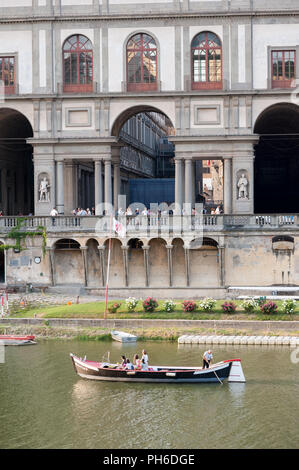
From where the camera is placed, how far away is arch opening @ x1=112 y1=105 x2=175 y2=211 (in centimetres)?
9356

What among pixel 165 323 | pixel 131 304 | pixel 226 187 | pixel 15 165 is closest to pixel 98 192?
pixel 226 187

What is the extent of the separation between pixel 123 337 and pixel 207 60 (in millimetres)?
26175

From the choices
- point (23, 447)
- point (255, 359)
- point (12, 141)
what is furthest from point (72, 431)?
point (12, 141)

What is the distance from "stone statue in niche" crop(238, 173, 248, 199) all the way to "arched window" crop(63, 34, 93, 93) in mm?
14964

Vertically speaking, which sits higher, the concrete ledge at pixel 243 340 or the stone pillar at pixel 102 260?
the stone pillar at pixel 102 260

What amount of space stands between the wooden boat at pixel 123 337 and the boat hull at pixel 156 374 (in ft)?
25.1

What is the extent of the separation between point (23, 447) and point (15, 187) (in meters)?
49.8

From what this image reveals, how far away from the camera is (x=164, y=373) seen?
4550 cm

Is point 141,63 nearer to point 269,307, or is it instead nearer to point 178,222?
point 178,222

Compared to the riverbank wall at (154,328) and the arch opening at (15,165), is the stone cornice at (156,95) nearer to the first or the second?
the arch opening at (15,165)

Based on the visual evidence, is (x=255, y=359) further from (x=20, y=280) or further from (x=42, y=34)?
(x=42, y=34)

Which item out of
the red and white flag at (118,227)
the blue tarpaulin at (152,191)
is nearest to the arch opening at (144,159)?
the blue tarpaulin at (152,191)

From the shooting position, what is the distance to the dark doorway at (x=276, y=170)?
81.7 m
